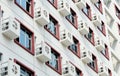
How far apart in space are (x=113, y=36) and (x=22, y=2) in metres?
16.0

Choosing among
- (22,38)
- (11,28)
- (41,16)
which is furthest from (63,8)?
(11,28)

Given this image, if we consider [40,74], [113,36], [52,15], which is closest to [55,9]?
[52,15]

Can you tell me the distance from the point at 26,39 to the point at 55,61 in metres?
2.80

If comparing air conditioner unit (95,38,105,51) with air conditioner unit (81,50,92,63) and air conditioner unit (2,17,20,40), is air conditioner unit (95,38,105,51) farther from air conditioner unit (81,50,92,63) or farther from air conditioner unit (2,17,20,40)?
air conditioner unit (2,17,20,40)

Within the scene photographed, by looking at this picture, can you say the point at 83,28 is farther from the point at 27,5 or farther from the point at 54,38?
the point at 27,5

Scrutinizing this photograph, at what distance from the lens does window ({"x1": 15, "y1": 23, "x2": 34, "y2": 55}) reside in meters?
22.5

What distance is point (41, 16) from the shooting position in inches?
949

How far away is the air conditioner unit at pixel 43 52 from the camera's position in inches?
900

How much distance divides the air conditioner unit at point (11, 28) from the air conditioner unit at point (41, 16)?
10.1 ft

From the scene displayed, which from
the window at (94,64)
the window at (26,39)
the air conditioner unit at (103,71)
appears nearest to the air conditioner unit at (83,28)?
the window at (94,64)

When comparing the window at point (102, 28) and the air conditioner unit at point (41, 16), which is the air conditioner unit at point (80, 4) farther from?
the air conditioner unit at point (41, 16)

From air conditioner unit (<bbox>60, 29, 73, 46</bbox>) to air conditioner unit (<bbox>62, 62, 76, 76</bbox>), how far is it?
1.47 meters

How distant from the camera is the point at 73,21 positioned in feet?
97.7

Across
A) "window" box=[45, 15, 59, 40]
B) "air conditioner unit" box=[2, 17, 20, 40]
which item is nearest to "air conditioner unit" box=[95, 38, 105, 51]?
"window" box=[45, 15, 59, 40]
